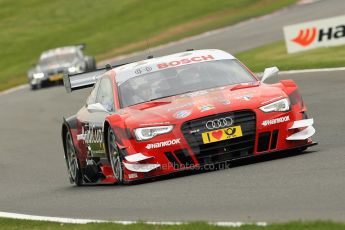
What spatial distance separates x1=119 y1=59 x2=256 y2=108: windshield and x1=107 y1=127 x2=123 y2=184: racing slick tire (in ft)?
1.83

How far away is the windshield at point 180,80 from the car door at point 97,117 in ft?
0.80

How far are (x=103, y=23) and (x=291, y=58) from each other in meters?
27.6

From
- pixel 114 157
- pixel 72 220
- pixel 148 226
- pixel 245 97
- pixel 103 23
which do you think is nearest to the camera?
pixel 148 226

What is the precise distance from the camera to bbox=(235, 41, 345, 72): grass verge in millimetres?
24609

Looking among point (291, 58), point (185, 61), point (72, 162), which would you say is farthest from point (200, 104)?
point (291, 58)

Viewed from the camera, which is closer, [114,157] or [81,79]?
[114,157]

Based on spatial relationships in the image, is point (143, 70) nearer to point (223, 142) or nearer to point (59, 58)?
point (223, 142)

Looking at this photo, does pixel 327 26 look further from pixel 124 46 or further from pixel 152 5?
pixel 152 5

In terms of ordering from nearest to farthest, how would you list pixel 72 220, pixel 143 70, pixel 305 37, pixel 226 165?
pixel 72 220
pixel 226 165
pixel 143 70
pixel 305 37

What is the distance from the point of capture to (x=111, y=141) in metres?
11.8

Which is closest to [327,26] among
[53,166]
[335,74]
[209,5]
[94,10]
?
[335,74]

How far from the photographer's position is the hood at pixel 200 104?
A: 1114cm

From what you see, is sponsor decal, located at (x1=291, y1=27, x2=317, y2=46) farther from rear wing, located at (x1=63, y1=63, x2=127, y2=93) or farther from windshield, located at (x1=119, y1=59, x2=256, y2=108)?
windshield, located at (x1=119, y1=59, x2=256, y2=108)

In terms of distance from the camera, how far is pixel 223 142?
436 inches
